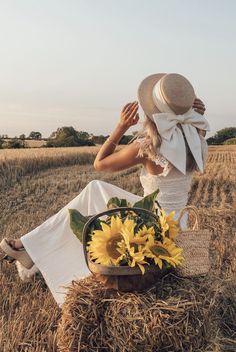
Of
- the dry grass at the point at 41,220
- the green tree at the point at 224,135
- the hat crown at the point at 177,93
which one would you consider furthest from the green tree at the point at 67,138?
the hat crown at the point at 177,93

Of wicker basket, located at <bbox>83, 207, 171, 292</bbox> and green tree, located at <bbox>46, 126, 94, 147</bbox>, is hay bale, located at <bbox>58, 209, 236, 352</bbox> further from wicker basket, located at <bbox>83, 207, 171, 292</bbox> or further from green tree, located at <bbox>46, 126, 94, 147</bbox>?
green tree, located at <bbox>46, 126, 94, 147</bbox>

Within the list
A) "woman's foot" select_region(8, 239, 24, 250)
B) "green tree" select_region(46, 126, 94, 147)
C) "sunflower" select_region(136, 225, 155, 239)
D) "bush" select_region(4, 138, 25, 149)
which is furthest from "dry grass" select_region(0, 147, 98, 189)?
"bush" select_region(4, 138, 25, 149)

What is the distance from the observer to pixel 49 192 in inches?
428

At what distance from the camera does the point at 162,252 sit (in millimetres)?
2416

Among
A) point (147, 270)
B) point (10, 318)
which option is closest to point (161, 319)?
point (147, 270)

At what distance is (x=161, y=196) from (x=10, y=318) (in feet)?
4.22

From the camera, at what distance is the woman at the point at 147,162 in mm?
3441

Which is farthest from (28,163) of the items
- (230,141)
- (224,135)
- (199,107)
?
(224,135)

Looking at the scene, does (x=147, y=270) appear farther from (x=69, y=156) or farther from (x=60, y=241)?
(x=69, y=156)

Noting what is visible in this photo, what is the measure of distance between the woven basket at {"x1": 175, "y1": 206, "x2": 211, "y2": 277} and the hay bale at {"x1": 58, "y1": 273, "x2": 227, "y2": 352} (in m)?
0.05

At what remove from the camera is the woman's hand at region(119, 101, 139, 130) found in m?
3.48

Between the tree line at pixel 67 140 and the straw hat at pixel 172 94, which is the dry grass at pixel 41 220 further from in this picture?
the tree line at pixel 67 140

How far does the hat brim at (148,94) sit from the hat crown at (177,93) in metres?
0.14

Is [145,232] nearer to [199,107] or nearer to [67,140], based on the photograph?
[199,107]
